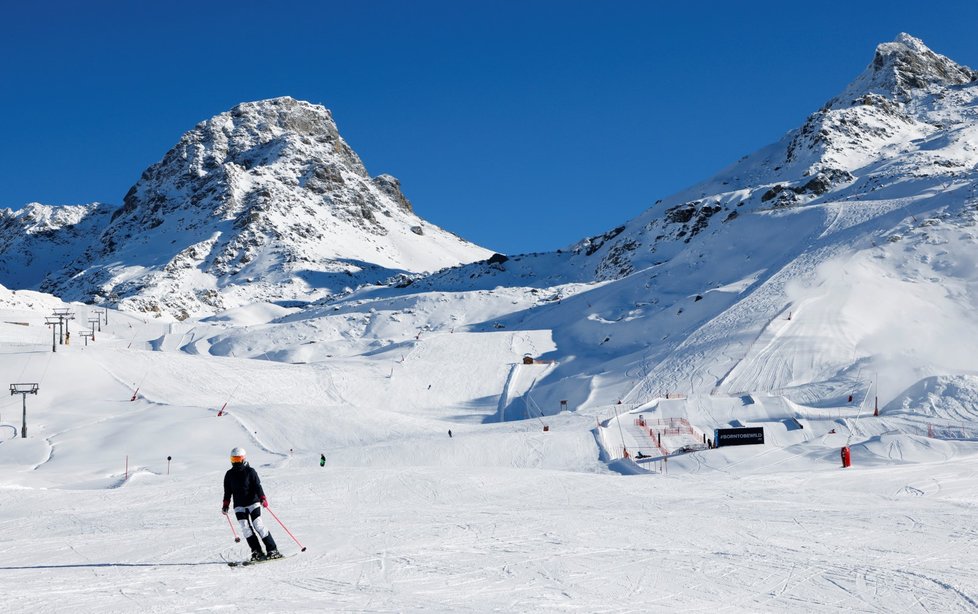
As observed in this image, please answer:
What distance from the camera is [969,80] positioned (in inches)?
5901

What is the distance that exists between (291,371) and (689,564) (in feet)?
165

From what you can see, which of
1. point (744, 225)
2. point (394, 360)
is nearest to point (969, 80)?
point (744, 225)

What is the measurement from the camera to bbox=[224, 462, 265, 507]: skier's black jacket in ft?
37.8

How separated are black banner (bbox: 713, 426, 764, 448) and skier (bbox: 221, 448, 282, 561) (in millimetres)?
20392

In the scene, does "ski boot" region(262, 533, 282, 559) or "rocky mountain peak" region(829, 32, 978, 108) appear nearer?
"ski boot" region(262, 533, 282, 559)

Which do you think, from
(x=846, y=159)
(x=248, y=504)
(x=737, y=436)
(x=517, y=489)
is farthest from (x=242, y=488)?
(x=846, y=159)

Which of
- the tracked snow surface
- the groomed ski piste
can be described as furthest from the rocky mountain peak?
the groomed ski piste

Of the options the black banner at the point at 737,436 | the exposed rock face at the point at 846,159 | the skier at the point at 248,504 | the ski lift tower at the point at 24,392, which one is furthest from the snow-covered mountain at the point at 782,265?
the skier at the point at 248,504

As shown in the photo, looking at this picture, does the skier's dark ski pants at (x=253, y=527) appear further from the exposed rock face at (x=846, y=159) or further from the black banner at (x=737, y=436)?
the exposed rock face at (x=846, y=159)

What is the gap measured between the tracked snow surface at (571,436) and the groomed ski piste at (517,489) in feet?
0.30

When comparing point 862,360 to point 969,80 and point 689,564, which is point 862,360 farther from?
point 969,80

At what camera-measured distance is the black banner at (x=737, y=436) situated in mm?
29203

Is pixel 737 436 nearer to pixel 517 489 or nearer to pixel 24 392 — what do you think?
pixel 517 489

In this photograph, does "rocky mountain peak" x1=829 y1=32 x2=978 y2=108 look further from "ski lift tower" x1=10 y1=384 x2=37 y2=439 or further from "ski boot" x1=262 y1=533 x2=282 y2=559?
"ski boot" x1=262 y1=533 x2=282 y2=559
